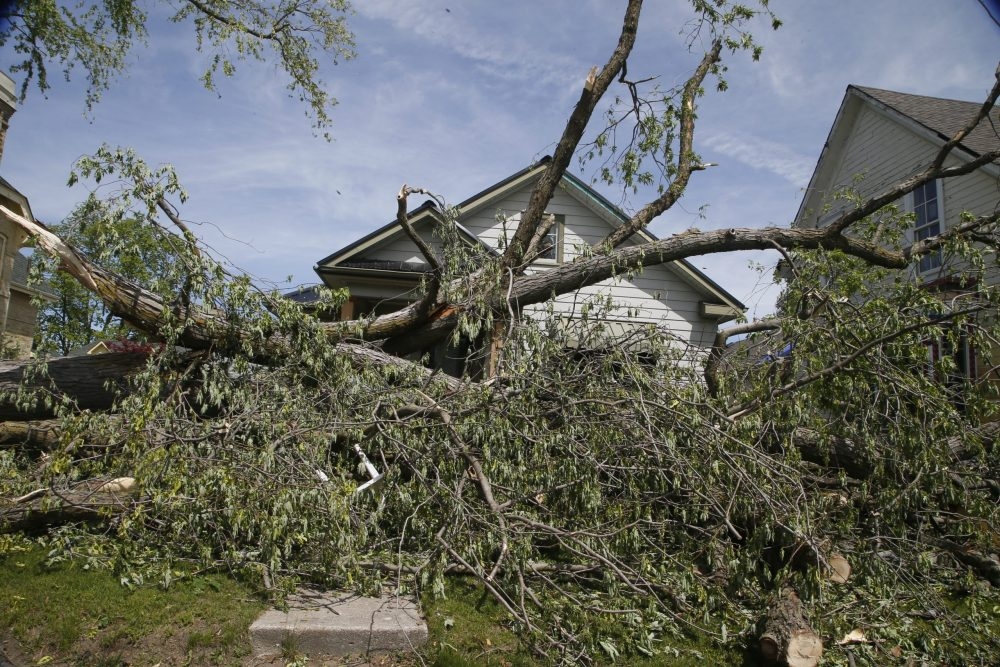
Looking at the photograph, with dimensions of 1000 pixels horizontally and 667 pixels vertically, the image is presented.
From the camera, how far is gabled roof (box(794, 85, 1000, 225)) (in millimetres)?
11148

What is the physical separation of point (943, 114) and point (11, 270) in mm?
20020

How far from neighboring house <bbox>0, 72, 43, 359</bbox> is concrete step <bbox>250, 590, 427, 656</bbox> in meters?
5.01

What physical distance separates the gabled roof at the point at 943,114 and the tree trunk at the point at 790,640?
8.89m

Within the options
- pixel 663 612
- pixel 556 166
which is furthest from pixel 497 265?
pixel 663 612

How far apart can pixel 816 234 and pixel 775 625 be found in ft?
18.0

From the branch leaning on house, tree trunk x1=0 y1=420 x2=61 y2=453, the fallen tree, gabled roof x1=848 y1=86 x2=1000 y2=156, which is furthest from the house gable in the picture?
tree trunk x1=0 y1=420 x2=61 y2=453

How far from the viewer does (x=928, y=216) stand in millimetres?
11953

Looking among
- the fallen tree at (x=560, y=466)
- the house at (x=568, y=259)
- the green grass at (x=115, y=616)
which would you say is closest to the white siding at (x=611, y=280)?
the house at (x=568, y=259)

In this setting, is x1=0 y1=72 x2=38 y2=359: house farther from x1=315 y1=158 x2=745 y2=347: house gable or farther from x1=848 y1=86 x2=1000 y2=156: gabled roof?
x1=848 y1=86 x2=1000 y2=156: gabled roof

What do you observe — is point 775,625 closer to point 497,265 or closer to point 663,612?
point 663,612

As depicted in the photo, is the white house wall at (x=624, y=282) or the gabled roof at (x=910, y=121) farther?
the white house wall at (x=624, y=282)

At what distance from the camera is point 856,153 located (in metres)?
13.9

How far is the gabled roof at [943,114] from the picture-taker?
1091 cm

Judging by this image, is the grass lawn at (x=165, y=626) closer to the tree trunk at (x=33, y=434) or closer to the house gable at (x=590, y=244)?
the tree trunk at (x=33, y=434)
